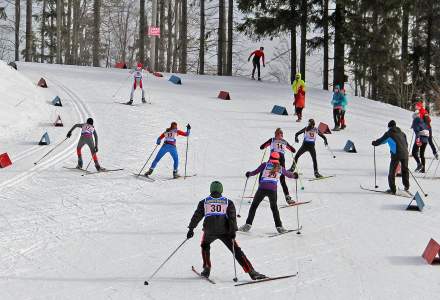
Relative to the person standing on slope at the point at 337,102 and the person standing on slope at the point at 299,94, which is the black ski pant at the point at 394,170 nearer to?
the person standing on slope at the point at 337,102

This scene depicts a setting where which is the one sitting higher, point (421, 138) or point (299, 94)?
point (299, 94)

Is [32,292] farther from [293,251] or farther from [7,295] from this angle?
[293,251]

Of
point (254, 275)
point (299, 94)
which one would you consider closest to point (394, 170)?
point (254, 275)

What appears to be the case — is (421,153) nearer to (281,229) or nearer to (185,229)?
(281,229)

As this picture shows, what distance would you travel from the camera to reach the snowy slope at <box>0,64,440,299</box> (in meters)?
8.80

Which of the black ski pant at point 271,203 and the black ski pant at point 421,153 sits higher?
the black ski pant at point 421,153

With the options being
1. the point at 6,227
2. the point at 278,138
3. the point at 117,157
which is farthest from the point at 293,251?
the point at 117,157

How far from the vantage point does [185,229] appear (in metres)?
11.5

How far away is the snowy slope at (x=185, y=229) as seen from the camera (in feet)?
28.9

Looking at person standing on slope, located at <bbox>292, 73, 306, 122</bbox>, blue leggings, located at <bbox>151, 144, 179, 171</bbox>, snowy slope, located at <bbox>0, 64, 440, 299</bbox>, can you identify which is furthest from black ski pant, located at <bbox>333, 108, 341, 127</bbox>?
blue leggings, located at <bbox>151, 144, 179, 171</bbox>

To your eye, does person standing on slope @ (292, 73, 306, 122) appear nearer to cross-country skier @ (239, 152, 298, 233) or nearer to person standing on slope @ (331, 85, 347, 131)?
person standing on slope @ (331, 85, 347, 131)

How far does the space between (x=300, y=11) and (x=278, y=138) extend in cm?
1960

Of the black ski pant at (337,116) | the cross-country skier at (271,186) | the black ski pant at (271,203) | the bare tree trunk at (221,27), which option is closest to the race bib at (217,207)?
the cross-country skier at (271,186)

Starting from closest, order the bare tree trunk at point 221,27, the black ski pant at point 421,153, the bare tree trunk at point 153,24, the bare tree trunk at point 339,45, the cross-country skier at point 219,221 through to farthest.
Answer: the cross-country skier at point 219,221
the black ski pant at point 421,153
the bare tree trunk at point 339,45
the bare tree trunk at point 153,24
the bare tree trunk at point 221,27
